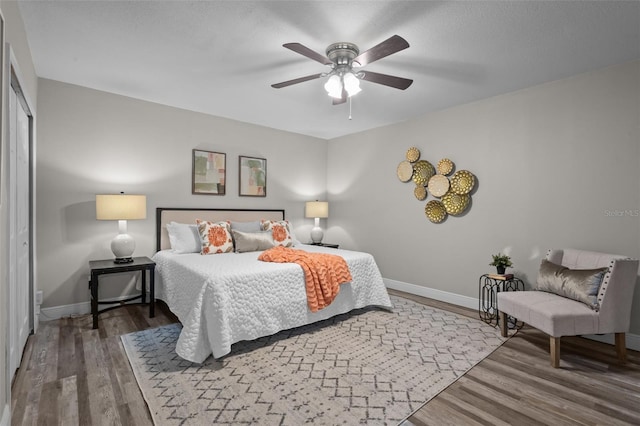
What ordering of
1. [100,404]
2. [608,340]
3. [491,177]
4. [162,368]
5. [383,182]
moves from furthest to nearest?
[383,182] < [491,177] < [608,340] < [162,368] < [100,404]

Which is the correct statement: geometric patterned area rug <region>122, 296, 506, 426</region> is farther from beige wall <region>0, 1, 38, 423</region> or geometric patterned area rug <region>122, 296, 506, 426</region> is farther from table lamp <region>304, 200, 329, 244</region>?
table lamp <region>304, 200, 329, 244</region>

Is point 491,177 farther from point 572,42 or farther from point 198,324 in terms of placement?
point 198,324

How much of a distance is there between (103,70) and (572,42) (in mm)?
4043

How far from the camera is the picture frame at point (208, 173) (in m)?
4.44

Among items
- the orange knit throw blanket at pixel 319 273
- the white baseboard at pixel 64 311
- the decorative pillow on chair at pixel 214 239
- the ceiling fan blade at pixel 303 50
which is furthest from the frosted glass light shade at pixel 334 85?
the white baseboard at pixel 64 311

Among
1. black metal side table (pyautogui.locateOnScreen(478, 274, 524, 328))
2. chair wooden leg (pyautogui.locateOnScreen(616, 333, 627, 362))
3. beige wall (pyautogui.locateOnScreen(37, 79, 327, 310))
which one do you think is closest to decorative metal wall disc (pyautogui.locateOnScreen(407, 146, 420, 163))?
black metal side table (pyautogui.locateOnScreen(478, 274, 524, 328))

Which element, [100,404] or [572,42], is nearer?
[100,404]

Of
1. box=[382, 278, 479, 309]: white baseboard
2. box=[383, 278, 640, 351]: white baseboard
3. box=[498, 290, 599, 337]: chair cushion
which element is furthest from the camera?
box=[382, 278, 479, 309]: white baseboard

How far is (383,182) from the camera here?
16.3 ft

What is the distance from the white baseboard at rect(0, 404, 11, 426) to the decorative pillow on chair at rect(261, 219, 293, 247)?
285 centimetres

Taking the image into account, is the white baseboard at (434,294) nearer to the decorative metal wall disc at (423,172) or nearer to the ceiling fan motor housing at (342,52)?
the decorative metal wall disc at (423,172)

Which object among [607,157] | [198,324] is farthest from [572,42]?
[198,324]

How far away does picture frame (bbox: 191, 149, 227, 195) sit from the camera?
4.44 metres

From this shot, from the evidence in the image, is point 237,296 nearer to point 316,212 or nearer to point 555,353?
point 555,353
